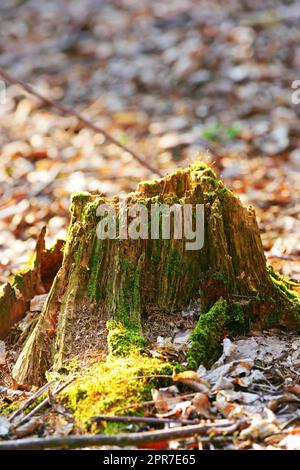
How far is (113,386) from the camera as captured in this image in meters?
2.83

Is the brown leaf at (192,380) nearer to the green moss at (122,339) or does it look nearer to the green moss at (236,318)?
the green moss at (122,339)

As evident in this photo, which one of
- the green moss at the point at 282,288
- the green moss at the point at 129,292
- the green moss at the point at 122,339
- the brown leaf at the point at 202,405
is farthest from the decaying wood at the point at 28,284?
the brown leaf at the point at 202,405

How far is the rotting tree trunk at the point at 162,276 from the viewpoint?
3283 mm

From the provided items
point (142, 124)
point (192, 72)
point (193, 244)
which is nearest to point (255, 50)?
point (192, 72)

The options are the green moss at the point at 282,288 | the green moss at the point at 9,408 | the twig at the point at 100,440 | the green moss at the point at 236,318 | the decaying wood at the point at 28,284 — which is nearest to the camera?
the twig at the point at 100,440

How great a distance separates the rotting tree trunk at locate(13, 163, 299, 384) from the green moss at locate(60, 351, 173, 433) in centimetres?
29

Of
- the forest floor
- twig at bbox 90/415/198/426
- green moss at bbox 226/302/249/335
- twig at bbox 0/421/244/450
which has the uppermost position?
the forest floor

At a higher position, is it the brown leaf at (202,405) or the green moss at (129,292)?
the green moss at (129,292)

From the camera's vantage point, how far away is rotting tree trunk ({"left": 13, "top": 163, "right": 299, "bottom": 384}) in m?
3.28

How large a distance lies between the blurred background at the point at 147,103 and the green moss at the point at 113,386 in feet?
7.07

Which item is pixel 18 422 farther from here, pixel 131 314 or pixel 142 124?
pixel 142 124

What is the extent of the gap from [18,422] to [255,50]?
8.17 metres

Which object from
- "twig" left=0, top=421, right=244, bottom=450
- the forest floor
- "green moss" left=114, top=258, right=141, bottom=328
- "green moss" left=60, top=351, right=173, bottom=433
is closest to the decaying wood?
"green moss" left=114, top=258, right=141, bottom=328

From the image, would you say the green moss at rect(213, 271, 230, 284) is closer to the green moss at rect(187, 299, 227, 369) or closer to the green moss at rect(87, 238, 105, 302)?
the green moss at rect(187, 299, 227, 369)
